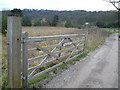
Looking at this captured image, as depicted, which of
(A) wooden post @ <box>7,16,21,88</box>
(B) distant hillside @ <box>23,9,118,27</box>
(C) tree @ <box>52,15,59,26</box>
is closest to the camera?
(A) wooden post @ <box>7,16,21,88</box>

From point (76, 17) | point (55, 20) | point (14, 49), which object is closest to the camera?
point (14, 49)

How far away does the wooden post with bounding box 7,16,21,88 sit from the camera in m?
2.94

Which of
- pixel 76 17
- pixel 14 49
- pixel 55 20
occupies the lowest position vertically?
pixel 14 49

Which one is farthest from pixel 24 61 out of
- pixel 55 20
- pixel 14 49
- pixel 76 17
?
pixel 55 20

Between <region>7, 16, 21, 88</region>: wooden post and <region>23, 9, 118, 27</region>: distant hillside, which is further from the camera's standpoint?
<region>23, 9, 118, 27</region>: distant hillside

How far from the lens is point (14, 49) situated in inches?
119

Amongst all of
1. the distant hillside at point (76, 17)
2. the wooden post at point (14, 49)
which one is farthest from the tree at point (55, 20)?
the wooden post at point (14, 49)

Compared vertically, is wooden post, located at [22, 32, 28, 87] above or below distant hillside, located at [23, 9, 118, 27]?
below

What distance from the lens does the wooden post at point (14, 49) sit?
9.63ft

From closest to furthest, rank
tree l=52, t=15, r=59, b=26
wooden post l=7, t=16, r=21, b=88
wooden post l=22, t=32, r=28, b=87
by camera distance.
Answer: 1. wooden post l=7, t=16, r=21, b=88
2. wooden post l=22, t=32, r=28, b=87
3. tree l=52, t=15, r=59, b=26

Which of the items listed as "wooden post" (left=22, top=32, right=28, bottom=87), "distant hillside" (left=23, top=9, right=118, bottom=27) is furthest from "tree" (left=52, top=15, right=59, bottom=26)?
"wooden post" (left=22, top=32, right=28, bottom=87)

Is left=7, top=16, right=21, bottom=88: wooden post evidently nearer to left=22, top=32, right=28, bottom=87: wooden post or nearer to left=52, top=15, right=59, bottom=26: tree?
left=22, top=32, right=28, bottom=87: wooden post

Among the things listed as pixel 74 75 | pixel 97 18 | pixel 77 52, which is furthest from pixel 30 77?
pixel 97 18

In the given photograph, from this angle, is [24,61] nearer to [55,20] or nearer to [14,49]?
[14,49]
